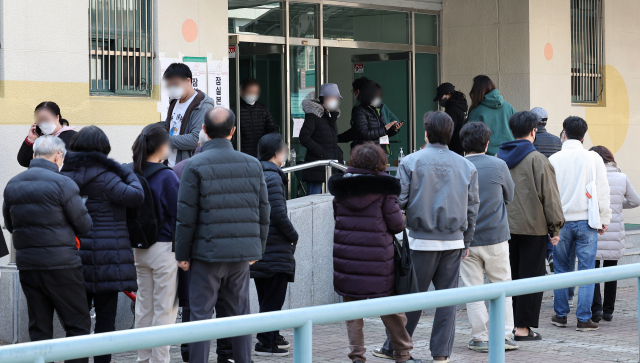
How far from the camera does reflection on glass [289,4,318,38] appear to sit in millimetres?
11633

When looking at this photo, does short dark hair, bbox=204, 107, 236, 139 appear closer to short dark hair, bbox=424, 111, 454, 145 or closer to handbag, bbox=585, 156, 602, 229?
short dark hair, bbox=424, 111, 454, 145

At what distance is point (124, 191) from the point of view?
512 centimetres

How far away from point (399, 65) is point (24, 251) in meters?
9.04

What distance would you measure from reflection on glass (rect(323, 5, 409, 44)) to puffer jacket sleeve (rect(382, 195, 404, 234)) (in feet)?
22.9

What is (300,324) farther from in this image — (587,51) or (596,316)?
(587,51)

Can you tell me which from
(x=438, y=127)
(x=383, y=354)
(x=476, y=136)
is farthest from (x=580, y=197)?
(x=383, y=354)

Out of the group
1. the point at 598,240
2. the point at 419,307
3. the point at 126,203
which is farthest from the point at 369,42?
the point at 419,307

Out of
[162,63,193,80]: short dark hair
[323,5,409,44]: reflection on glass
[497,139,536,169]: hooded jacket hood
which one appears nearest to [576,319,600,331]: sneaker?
[497,139,536,169]: hooded jacket hood

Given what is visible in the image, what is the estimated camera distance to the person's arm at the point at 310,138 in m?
9.34

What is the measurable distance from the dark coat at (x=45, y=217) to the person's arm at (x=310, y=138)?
4599 mm

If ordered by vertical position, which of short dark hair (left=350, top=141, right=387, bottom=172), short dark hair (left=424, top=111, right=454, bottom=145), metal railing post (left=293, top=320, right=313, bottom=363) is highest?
A: short dark hair (left=424, top=111, right=454, bottom=145)

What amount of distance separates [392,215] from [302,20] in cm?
685

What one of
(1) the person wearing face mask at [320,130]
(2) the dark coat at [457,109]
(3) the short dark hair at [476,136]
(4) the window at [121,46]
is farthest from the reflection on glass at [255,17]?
(3) the short dark hair at [476,136]

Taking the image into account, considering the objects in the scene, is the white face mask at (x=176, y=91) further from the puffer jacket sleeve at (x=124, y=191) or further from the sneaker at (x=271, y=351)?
the sneaker at (x=271, y=351)
